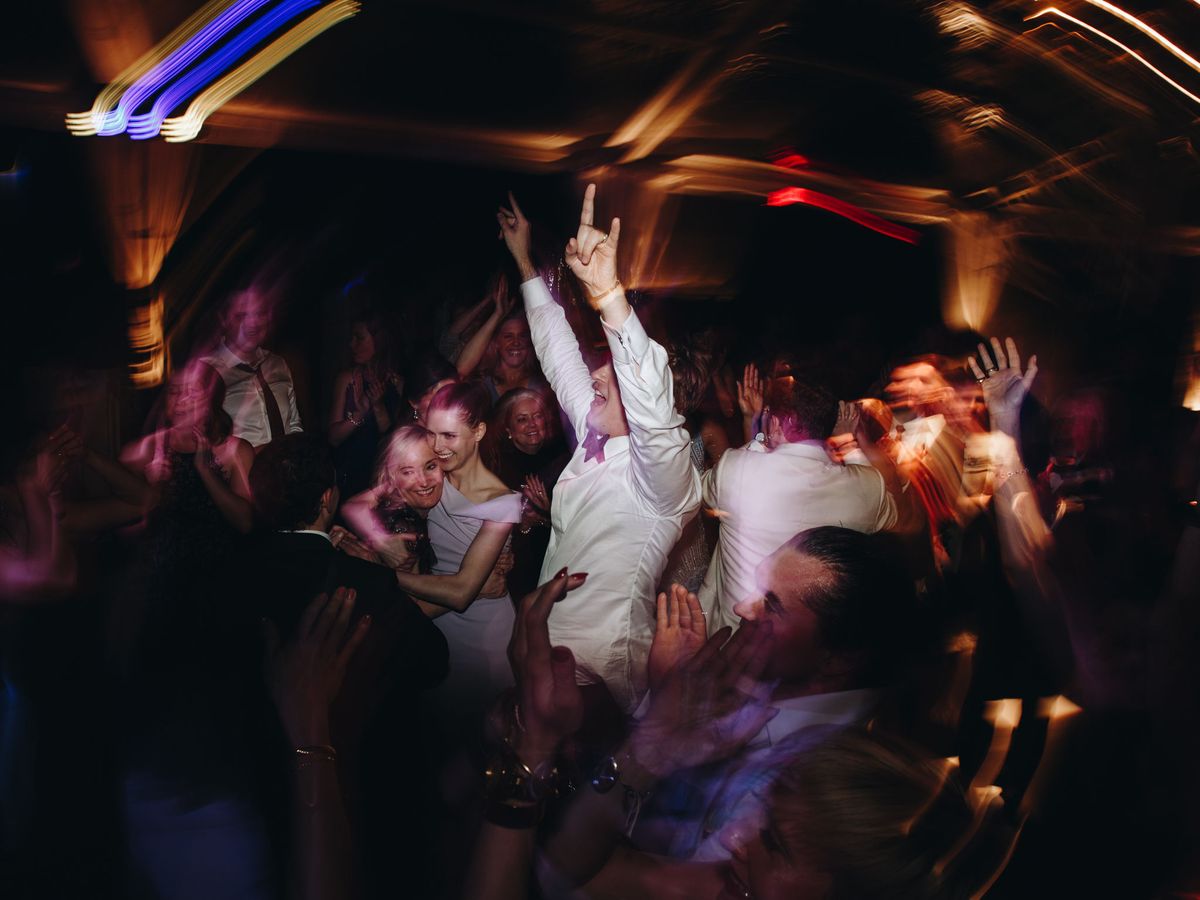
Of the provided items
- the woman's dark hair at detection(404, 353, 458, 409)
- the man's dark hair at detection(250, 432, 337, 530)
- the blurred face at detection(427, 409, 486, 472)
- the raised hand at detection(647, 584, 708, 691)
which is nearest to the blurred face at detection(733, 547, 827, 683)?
the raised hand at detection(647, 584, 708, 691)

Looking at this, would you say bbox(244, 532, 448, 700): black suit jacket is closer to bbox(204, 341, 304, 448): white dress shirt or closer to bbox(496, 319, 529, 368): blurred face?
bbox(204, 341, 304, 448): white dress shirt

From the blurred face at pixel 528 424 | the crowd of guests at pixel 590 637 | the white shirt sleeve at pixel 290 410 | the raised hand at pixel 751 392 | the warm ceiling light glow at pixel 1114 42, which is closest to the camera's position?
the crowd of guests at pixel 590 637

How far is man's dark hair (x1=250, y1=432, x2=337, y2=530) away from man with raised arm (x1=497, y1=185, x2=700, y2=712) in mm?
609

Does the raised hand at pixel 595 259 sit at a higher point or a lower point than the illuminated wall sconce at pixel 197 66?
lower

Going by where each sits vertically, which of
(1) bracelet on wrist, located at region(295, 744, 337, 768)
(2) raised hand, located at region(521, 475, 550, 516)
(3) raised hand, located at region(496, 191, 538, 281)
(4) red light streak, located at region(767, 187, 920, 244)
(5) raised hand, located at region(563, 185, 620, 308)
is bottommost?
→ (1) bracelet on wrist, located at region(295, 744, 337, 768)

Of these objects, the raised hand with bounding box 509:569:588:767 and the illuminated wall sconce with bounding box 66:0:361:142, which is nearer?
the raised hand with bounding box 509:569:588:767

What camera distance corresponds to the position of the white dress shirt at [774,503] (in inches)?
83.4

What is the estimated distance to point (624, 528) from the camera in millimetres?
2002

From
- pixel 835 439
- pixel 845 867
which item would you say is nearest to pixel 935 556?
pixel 835 439

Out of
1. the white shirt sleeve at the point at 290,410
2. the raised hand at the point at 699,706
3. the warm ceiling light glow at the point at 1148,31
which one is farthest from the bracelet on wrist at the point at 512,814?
the warm ceiling light glow at the point at 1148,31

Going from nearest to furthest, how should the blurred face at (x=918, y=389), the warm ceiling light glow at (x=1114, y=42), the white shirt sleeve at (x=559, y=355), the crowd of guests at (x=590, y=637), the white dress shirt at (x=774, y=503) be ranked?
the crowd of guests at (x=590, y=637)
the white dress shirt at (x=774, y=503)
the white shirt sleeve at (x=559, y=355)
the blurred face at (x=918, y=389)
the warm ceiling light glow at (x=1114, y=42)

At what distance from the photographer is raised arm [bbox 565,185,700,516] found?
1.78 m

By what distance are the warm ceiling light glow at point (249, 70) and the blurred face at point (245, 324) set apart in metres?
0.66

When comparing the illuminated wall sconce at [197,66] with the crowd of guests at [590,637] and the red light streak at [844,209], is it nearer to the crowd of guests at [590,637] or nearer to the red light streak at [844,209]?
the crowd of guests at [590,637]
